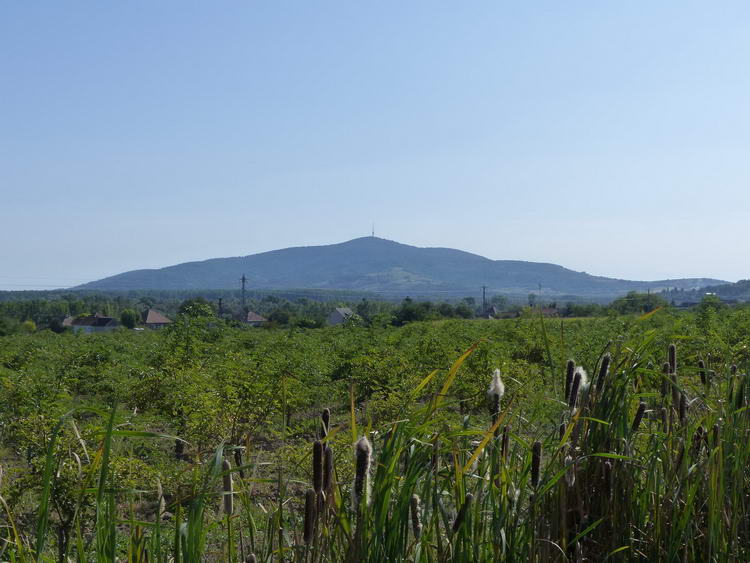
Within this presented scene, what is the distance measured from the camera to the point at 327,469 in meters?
1.56

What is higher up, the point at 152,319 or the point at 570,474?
the point at 570,474

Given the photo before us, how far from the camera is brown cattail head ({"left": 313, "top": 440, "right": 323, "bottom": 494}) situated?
144cm

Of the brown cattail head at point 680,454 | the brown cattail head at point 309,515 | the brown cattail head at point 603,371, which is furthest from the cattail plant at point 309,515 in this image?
the brown cattail head at point 680,454

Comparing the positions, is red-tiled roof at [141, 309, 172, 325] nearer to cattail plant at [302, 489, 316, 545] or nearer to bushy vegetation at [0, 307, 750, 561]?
bushy vegetation at [0, 307, 750, 561]

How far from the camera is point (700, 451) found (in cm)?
245

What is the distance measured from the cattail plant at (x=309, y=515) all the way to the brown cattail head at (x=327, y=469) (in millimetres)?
98

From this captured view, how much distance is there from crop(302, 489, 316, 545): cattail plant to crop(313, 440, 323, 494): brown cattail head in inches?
1.5

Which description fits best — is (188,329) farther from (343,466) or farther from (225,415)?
(343,466)

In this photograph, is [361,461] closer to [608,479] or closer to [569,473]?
[569,473]

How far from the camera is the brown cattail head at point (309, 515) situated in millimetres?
1396

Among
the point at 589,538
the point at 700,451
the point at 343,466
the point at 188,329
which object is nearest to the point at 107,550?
the point at 589,538

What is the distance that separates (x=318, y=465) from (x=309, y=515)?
0.32ft

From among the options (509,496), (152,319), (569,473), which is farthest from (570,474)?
Answer: (152,319)

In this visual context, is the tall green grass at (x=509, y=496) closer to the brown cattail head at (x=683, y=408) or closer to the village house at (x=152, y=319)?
the brown cattail head at (x=683, y=408)
